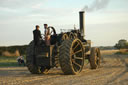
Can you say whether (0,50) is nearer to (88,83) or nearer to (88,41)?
(88,41)

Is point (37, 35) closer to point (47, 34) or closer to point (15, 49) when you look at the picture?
point (47, 34)

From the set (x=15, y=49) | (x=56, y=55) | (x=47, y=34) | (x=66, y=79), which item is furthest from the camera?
(x=15, y=49)

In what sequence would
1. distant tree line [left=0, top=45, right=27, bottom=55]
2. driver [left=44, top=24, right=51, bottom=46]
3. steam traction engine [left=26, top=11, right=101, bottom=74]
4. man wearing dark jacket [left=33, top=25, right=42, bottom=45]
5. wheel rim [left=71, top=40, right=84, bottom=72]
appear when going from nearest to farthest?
steam traction engine [left=26, top=11, right=101, bottom=74] < man wearing dark jacket [left=33, top=25, right=42, bottom=45] < driver [left=44, top=24, right=51, bottom=46] < wheel rim [left=71, top=40, right=84, bottom=72] < distant tree line [left=0, top=45, right=27, bottom=55]

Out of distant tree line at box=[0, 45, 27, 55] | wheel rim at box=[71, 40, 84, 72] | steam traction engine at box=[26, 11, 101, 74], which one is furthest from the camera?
distant tree line at box=[0, 45, 27, 55]

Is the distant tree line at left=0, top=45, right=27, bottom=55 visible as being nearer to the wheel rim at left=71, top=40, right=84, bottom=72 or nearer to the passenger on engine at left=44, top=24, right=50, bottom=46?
the wheel rim at left=71, top=40, right=84, bottom=72

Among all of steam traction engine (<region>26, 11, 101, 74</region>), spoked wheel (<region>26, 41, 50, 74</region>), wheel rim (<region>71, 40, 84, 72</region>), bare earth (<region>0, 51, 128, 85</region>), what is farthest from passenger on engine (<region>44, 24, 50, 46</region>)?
bare earth (<region>0, 51, 128, 85</region>)

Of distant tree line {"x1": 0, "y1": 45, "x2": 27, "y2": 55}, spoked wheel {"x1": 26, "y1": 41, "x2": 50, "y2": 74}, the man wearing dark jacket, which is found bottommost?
distant tree line {"x1": 0, "y1": 45, "x2": 27, "y2": 55}

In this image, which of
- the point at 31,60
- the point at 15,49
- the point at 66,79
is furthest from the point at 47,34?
the point at 15,49

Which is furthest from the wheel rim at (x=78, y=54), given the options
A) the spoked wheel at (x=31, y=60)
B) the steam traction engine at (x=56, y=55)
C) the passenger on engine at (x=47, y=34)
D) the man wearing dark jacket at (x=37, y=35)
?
the spoked wheel at (x=31, y=60)

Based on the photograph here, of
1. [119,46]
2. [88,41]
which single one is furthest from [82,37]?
[119,46]

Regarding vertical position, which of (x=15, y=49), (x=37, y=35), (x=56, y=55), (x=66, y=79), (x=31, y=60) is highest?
(x=37, y=35)

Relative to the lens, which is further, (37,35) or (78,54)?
(78,54)

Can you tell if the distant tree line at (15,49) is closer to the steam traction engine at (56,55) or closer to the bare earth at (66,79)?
the steam traction engine at (56,55)

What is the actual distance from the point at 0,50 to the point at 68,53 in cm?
2588
